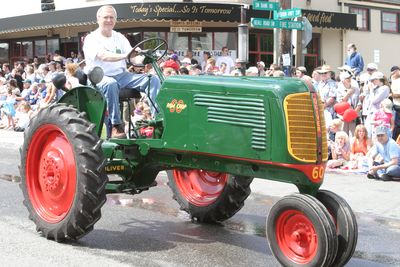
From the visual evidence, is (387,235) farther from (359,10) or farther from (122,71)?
(359,10)

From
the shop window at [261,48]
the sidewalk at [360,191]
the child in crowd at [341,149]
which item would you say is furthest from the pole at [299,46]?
the shop window at [261,48]

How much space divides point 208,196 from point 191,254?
4.03 ft

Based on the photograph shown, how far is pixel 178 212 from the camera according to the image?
25.0 ft

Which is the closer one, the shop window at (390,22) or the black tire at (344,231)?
the black tire at (344,231)

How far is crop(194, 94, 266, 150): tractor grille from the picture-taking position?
5117mm

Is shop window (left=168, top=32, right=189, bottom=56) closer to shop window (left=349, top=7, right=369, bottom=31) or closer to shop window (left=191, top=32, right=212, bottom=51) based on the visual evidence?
shop window (left=191, top=32, right=212, bottom=51)

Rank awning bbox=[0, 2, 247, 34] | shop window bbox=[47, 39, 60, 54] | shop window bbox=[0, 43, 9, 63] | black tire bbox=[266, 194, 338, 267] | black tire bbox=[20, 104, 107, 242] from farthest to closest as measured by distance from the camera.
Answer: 1. shop window bbox=[0, 43, 9, 63]
2. shop window bbox=[47, 39, 60, 54]
3. awning bbox=[0, 2, 247, 34]
4. black tire bbox=[20, 104, 107, 242]
5. black tire bbox=[266, 194, 338, 267]

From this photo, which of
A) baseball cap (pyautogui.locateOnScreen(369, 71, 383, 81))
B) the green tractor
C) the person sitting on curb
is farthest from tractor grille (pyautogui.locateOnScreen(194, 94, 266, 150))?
baseball cap (pyautogui.locateOnScreen(369, 71, 383, 81))

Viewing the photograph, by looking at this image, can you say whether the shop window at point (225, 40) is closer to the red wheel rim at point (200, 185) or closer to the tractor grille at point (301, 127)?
the red wheel rim at point (200, 185)

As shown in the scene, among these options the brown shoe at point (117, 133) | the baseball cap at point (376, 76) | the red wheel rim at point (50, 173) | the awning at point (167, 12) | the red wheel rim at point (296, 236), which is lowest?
the red wheel rim at point (296, 236)

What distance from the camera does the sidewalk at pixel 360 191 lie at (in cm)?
823

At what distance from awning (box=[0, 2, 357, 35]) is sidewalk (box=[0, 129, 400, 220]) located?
11791 millimetres

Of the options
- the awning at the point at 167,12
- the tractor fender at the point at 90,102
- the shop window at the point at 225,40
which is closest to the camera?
the tractor fender at the point at 90,102

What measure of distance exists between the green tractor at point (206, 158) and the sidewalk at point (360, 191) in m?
2.34
